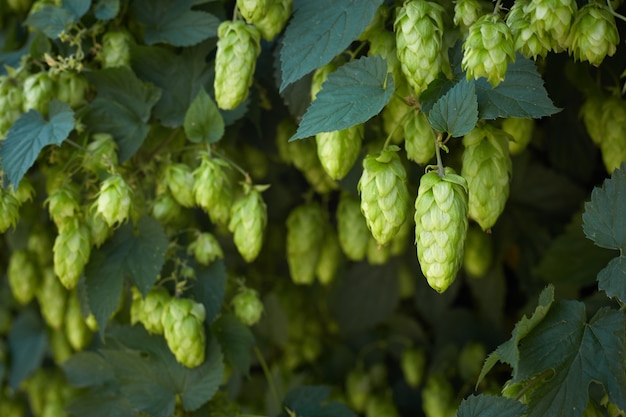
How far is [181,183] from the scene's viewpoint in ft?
4.65

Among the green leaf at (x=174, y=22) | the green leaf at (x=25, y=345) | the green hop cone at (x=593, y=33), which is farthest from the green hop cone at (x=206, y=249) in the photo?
the green leaf at (x=25, y=345)

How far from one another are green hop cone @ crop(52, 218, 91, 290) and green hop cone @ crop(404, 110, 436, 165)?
0.60m

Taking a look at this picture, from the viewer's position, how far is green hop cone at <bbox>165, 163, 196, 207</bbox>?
1.42m

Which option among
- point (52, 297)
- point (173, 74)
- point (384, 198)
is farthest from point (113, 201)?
point (52, 297)

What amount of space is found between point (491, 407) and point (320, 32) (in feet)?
2.04

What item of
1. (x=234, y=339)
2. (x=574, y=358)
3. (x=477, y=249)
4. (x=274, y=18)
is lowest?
(x=477, y=249)

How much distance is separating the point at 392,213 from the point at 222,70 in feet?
1.28

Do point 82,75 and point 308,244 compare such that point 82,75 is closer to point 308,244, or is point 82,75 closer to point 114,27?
point 114,27

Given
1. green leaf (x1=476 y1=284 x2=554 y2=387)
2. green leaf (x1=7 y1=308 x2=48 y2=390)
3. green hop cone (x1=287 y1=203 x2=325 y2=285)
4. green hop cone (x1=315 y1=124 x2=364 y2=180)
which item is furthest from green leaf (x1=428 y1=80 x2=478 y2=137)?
green leaf (x1=7 y1=308 x2=48 y2=390)

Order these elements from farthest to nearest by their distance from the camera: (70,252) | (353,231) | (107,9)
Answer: (353,231)
(107,9)
(70,252)

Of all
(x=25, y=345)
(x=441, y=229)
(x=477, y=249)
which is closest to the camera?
(x=441, y=229)

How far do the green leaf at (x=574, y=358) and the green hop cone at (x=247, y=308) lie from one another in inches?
22.5

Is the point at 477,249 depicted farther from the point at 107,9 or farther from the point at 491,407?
the point at 107,9

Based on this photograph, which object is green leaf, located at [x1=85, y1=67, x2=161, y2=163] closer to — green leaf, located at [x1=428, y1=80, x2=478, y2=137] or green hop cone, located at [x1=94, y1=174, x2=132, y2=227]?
green hop cone, located at [x1=94, y1=174, x2=132, y2=227]
